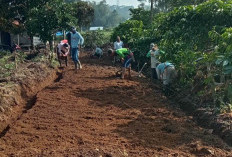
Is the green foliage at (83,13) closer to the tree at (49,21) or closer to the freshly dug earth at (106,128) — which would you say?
the tree at (49,21)

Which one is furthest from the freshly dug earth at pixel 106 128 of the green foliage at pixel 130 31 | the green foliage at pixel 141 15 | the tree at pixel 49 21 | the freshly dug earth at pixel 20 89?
the green foliage at pixel 141 15

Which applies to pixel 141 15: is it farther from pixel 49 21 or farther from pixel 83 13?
pixel 49 21

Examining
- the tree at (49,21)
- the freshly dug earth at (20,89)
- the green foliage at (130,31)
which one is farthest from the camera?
the green foliage at (130,31)

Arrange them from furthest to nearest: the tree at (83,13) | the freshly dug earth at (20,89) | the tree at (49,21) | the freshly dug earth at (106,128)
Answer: the tree at (83,13) < the tree at (49,21) < the freshly dug earth at (20,89) < the freshly dug earth at (106,128)

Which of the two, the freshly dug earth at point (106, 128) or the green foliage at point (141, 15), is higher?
the green foliage at point (141, 15)

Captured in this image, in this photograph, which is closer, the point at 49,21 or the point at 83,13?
the point at 49,21

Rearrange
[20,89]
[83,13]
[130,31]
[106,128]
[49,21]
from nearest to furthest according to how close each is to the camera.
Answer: [106,128]
[20,89]
[49,21]
[130,31]
[83,13]

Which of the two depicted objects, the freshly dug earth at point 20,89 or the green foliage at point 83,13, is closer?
the freshly dug earth at point 20,89

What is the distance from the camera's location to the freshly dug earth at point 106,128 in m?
4.97

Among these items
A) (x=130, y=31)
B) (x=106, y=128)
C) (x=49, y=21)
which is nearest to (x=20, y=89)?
(x=106, y=128)

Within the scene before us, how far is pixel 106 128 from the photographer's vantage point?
6066mm

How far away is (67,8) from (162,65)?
20.8 feet

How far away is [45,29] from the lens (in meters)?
13.6

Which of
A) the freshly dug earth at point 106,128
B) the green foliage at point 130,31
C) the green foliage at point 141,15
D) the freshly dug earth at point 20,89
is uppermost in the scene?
the green foliage at point 141,15
